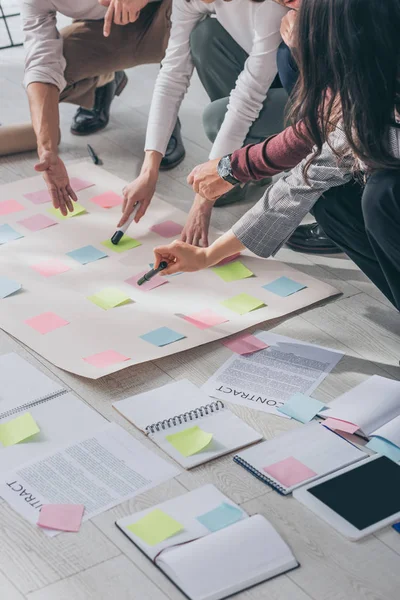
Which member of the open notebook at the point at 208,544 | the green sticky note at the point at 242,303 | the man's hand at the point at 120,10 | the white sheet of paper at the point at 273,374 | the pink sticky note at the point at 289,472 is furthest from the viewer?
the man's hand at the point at 120,10

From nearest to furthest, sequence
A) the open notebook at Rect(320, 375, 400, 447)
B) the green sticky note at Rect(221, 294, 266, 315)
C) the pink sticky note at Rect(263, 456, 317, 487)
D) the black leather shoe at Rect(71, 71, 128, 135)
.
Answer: the pink sticky note at Rect(263, 456, 317, 487) < the open notebook at Rect(320, 375, 400, 447) < the green sticky note at Rect(221, 294, 266, 315) < the black leather shoe at Rect(71, 71, 128, 135)

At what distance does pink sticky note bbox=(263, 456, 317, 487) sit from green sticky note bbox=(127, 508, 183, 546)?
0.71 feet

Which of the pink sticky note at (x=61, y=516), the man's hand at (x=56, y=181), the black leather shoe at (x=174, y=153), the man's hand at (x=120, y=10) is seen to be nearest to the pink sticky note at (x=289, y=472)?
the pink sticky note at (x=61, y=516)

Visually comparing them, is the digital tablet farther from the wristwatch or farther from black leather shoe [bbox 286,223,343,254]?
black leather shoe [bbox 286,223,343,254]

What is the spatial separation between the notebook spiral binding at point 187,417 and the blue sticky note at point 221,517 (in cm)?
24

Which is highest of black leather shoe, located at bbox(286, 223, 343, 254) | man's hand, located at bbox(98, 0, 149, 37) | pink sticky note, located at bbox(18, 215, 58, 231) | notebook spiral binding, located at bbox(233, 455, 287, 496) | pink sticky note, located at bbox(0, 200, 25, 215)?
man's hand, located at bbox(98, 0, 149, 37)

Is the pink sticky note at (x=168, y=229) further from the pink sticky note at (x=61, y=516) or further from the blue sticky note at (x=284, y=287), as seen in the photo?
the pink sticky note at (x=61, y=516)

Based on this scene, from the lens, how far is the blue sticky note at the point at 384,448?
67.0 inches

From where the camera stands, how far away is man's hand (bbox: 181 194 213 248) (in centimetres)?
231

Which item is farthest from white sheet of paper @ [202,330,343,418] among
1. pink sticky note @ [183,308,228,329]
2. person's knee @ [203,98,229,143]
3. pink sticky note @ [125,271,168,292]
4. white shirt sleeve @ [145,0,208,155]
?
person's knee @ [203,98,229,143]

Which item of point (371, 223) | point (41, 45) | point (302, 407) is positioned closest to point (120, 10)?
point (41, 45)

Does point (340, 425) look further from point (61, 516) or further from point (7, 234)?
point (7, 234)

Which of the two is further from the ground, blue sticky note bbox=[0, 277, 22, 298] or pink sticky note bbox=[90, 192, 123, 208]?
blue sticky note bbox=[0, 277, 22, 298]

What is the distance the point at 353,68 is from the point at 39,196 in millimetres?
1352
